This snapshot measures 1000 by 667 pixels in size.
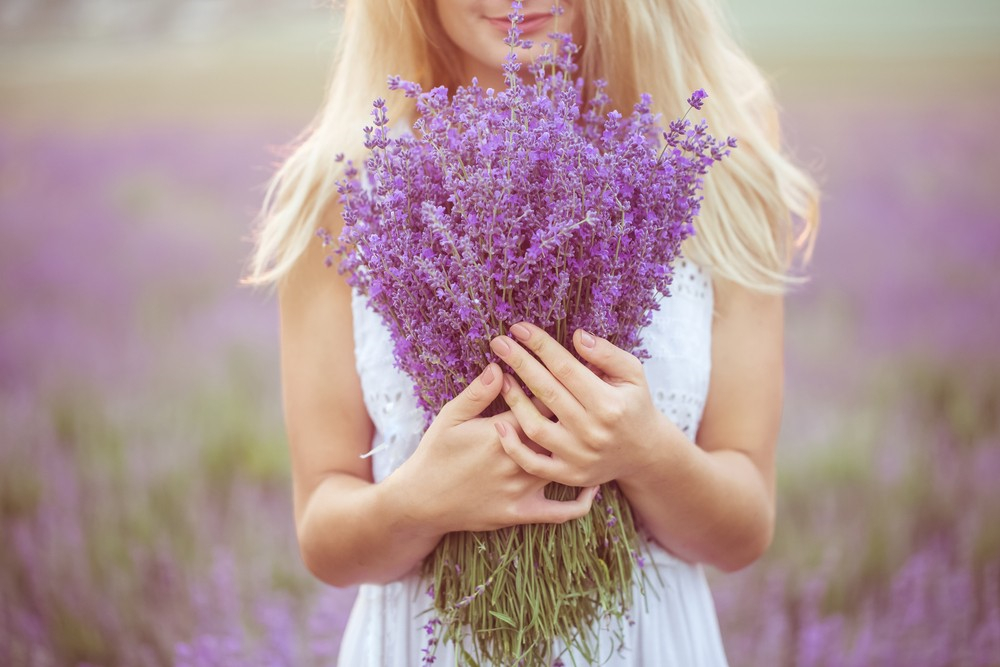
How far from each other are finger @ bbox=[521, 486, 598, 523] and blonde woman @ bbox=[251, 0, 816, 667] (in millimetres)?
148

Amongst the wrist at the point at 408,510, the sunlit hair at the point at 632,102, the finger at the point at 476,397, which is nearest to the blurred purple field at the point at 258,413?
the sunlit hair at the point at 632,102

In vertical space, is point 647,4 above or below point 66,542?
above

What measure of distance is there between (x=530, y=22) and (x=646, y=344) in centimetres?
51

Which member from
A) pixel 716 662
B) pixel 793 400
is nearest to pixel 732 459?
pixel 716 662

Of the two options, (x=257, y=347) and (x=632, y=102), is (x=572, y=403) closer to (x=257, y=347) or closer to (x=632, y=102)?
(x=632, y=102)

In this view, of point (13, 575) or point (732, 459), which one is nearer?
point (732, 459)

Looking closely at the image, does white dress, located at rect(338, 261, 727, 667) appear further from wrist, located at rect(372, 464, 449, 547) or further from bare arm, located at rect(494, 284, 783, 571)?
wrist, located at rect(372, 464, 449, 547)

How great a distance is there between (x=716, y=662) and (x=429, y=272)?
89 cm

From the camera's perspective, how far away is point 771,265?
1.47 metres

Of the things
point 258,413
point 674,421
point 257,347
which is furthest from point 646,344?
point 257,347

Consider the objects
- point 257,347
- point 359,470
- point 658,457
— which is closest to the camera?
point 658,457

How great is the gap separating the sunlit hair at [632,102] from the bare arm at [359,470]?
0.11 m

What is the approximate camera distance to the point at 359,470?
1413 mm

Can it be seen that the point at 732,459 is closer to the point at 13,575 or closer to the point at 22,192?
the point at 13,575
